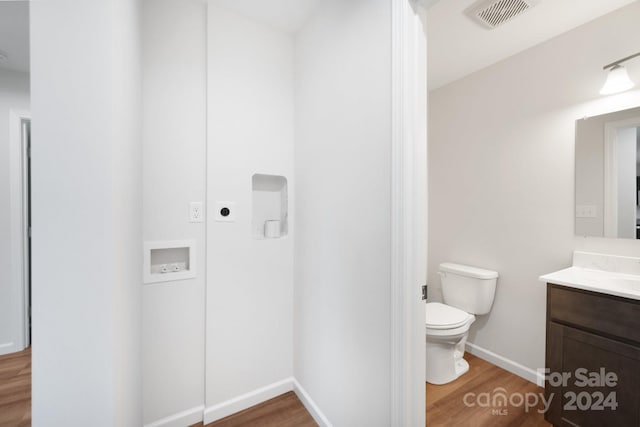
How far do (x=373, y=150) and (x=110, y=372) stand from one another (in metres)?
1.31

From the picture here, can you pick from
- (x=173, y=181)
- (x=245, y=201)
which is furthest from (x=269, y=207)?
(x=173, y=181)

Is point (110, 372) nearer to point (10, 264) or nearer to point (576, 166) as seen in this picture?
point (10, 264)

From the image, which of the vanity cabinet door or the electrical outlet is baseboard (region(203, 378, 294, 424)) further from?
the vanity cabinet door

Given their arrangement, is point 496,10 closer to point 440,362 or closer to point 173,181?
point 173,181

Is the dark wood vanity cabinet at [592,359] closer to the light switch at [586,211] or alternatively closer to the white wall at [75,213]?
the light switch at [586,211]

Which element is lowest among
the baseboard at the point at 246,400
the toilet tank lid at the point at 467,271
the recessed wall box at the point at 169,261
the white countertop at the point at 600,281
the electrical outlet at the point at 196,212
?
the baseboard at the point at 246,400

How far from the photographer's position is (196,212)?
5.19ft

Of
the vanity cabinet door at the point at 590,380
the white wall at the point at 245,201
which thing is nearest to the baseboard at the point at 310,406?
the white wall at the point at 245,201

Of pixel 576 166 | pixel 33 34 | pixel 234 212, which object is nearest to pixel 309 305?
pixel 234 212

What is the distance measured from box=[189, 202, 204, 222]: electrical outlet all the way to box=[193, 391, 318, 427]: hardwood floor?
3.98 feet

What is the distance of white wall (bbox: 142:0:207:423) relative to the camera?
1470mm

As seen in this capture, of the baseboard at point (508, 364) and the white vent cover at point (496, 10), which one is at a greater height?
the white vent cover at point (496, 10)

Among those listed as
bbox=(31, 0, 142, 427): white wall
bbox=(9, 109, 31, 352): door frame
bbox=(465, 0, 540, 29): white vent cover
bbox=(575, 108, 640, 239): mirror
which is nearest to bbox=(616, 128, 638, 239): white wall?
bbox=(575, 108, 640, 239): mirror

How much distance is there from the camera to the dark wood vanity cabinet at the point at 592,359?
1236 mm
